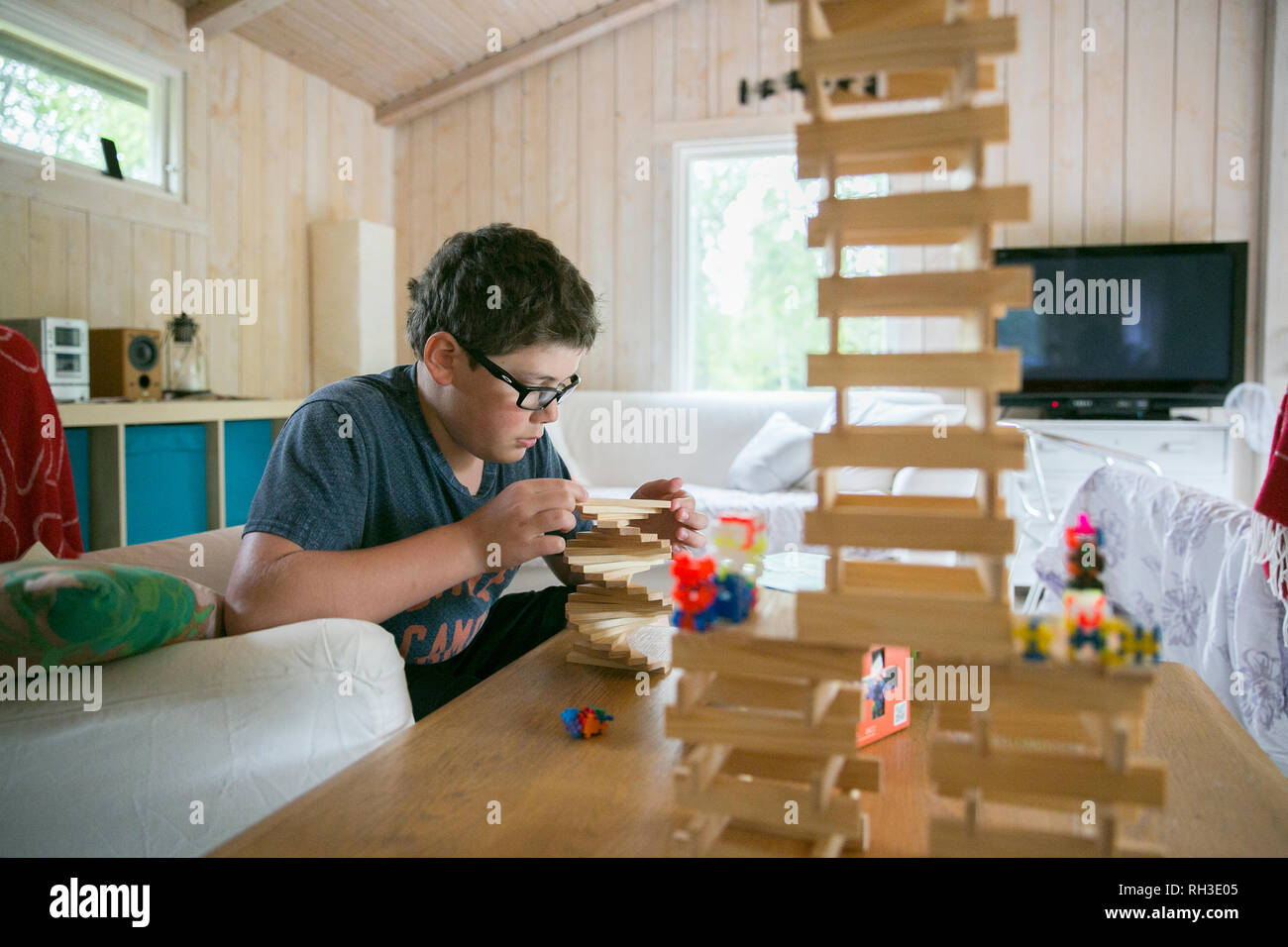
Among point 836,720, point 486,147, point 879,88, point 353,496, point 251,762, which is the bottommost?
point 251,762

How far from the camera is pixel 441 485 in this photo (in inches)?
58.5

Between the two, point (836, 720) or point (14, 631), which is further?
point (14, 631)

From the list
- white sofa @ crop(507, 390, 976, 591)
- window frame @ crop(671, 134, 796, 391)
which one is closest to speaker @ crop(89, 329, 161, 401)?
white sofa @ crop(507, 390, 976, 591)

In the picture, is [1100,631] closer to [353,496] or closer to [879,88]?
[879,88]

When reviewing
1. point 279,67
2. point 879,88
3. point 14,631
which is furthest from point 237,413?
point 879,88

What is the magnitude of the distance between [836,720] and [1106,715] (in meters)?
0.18

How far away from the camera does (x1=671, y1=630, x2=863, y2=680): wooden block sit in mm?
673

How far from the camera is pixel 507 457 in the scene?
146 centimetres

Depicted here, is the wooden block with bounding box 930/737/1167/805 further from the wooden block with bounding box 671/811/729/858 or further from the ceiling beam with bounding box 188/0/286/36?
the ceiling beam with bounding box 188/0/286/36

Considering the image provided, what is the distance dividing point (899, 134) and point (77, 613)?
84 centimetres

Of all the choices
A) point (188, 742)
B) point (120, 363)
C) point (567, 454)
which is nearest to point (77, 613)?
point (188, 742)

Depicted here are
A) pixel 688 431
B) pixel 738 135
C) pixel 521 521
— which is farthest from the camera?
pixel 738 135

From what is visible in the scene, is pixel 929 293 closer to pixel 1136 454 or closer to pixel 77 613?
pixel 77 613

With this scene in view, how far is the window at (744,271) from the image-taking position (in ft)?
17.6
